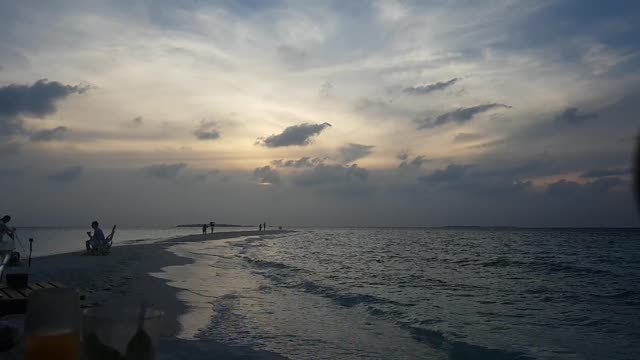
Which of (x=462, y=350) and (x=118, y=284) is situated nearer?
(x=462, y=350)

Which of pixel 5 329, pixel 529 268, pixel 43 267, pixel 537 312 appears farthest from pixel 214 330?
pixel 529 268

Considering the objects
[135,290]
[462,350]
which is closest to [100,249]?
[135,290]

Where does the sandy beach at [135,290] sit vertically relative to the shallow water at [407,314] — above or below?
above

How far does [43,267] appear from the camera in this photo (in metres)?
19.1

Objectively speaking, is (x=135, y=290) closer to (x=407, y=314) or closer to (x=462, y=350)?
(x=407, y=314)

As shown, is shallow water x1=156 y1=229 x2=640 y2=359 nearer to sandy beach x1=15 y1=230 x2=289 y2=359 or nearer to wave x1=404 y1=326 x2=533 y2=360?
wave x1=404 y1=326 x2=533 y2=360

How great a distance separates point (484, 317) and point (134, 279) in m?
11.3

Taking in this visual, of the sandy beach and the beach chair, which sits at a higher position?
the beach chair

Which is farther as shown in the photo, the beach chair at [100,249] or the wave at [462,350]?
the beach chair at [100,249]

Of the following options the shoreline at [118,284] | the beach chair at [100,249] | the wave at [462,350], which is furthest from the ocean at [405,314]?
the beach chair at [100,249]

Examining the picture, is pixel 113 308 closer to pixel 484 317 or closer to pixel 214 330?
pixel 214 330

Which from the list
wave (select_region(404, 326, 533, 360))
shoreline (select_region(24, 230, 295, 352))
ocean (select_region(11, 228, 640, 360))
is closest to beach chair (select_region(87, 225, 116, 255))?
shoreline (select_region(24, 230, 295, 352))

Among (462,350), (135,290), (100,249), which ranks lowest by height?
(462,350)

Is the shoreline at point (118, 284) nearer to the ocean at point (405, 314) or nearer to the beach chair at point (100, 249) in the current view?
the ocean at point (405, 314)
